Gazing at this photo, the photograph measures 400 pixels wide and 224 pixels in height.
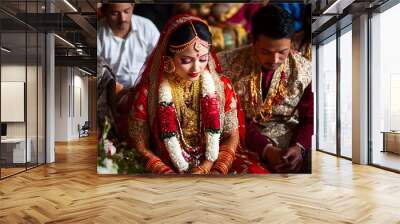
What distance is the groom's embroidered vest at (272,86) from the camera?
661 cm

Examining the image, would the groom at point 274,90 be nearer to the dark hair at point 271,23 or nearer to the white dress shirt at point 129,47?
the dark hair at point 271,23

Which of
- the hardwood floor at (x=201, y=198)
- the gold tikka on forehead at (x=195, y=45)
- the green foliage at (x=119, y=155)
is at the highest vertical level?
the gold tikka on forehead at (x=195, y=45)

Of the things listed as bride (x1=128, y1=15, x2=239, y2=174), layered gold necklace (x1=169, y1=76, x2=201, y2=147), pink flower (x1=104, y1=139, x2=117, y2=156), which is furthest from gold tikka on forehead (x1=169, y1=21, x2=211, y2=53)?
pink flower (x1=104, y1=139, x2=117, y2=156)

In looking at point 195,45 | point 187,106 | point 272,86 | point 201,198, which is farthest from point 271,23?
point 201,198

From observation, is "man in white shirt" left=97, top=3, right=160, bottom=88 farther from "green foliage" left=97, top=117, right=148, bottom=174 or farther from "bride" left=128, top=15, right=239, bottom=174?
"green foliage" left=97, top=117, right=148, bottom=174

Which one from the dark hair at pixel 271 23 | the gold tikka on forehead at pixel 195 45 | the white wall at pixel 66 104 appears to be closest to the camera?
the gold tikka on forehead at pixel 195 45

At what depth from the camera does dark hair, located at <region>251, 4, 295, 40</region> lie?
6.59 meters

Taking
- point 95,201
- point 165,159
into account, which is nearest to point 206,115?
point 165,159

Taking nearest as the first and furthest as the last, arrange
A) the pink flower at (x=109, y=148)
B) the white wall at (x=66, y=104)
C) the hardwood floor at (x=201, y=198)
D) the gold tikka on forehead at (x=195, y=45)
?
the hardwood floor at (x=201, y=198) → the gold tikka on forehead at (x=195, y=45) → the pink flower at (x=109, y=148) → the white wall at (x=66, y=104)

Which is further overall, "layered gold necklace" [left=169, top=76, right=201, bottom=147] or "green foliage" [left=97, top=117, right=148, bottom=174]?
"green foliage" [left=97, top=117, right=148, bottom=174]

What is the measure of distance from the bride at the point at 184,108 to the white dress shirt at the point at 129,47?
0.48 feet

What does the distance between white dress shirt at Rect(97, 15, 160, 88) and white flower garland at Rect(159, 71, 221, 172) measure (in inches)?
23.6

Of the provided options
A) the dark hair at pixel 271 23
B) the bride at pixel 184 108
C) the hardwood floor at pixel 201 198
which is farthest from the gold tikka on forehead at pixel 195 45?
the hardwood floor at pixel 201 198

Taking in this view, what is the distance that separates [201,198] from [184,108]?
6.02 ft
